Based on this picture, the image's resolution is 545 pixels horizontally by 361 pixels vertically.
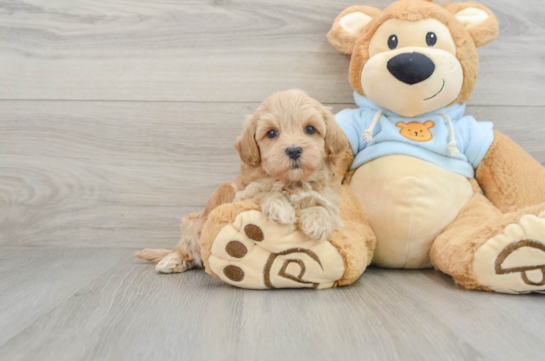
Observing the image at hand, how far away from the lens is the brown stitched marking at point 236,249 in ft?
3.41

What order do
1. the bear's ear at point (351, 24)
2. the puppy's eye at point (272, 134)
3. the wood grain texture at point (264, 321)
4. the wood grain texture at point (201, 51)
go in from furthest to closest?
the wood grain texture at point (201, 51), the bear's ear at point (351, 24), the puppy's eye at point (272, 134), the wood grain texture at point (264, 321)

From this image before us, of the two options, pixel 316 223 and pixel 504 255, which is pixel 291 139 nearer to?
pixel 316 223

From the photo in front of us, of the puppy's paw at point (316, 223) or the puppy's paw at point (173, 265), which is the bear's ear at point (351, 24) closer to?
the puppy's paw at point (316, 223)

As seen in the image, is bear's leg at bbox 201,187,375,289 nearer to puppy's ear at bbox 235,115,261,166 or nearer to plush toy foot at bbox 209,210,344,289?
plush toy foot at bbox 209,210,344,289

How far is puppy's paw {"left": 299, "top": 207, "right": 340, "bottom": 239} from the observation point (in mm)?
1032

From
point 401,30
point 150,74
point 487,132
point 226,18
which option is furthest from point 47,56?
point 487,132

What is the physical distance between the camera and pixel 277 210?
1025 mm

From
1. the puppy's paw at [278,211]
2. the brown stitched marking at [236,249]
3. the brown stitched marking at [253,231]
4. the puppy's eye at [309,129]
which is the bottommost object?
the brown stitched marking at [236,249]

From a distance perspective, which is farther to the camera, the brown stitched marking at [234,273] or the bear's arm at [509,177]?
the bear's arm at [509,177]

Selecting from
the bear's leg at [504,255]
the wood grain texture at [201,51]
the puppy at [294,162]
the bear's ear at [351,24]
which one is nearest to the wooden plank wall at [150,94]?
the wood grain texture at [201,51]

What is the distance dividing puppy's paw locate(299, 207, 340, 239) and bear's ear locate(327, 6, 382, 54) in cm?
70

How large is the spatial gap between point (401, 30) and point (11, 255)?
1.68 meters

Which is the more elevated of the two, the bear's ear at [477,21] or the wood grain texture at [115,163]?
the bear's ear at [477,21]

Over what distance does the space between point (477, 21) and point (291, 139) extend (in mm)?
839
